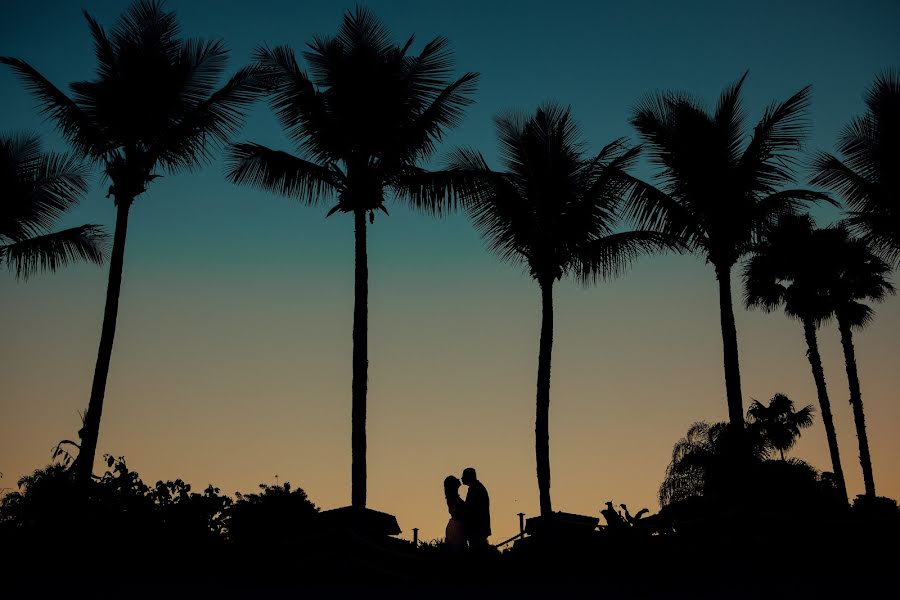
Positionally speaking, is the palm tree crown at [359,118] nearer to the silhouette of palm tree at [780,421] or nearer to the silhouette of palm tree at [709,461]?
the silhouette of palm tree at [709,461]

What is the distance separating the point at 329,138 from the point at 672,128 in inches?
327

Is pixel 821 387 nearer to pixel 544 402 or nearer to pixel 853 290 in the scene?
pixel 853 290

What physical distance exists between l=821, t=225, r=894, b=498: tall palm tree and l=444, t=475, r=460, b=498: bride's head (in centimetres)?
2614

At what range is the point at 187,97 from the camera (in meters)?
20.1

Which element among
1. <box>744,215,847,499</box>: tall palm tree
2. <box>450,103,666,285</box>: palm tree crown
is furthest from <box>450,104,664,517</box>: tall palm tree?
<box>744,215,847,499</box>: tall palm tree

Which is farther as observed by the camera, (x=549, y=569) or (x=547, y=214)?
(x=547, y=214)

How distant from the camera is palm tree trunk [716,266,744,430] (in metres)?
19.4

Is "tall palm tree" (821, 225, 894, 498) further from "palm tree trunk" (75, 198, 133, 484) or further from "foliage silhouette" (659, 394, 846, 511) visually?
"palm tree trunk" (75, 198, 133, 484)

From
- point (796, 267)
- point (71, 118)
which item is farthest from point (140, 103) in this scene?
point (796, 267)

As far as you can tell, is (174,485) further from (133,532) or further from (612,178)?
(612,178)

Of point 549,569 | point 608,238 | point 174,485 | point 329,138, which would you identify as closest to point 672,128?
point 608,238

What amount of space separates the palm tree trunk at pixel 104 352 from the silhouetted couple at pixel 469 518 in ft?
23.6

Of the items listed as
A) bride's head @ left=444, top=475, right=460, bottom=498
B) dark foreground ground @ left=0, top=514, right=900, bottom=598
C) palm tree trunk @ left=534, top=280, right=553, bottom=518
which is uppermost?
palm tree trunk @ left=534, top=280, right=553, bottom=518

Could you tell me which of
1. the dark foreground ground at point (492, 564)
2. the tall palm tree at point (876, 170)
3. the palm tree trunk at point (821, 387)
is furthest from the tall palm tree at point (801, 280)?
the dark foreground ground at point (492, 564)
